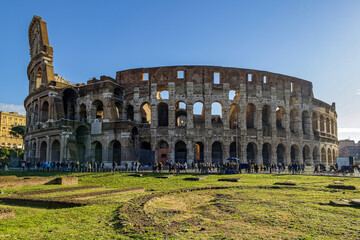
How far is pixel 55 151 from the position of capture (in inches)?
1380

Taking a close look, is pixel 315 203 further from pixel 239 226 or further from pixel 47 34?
pixel 47 34

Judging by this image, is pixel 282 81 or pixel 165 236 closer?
pixel 165 236

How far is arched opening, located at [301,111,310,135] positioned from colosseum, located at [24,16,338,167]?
41 cm

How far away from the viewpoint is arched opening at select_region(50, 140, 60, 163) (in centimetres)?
3471

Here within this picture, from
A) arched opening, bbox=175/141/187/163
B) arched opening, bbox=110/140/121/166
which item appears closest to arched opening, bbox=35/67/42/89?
arched opening, bbox=110/140/121/166

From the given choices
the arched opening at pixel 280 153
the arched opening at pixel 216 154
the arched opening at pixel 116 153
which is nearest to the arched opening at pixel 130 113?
the arched opening at pixel 116 153

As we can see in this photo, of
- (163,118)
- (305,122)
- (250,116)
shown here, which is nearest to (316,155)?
(305,122)

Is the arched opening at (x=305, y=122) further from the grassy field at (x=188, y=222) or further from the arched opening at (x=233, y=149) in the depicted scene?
the grassy field at (x=188, y=222)

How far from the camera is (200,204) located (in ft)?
32.6

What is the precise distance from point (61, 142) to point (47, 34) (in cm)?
1824

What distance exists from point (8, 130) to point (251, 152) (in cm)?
8961

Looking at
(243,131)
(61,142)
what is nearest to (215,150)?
(243,131)

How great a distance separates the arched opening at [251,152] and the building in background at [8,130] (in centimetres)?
8290

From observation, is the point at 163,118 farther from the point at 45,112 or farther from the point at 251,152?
the point at 45,112
